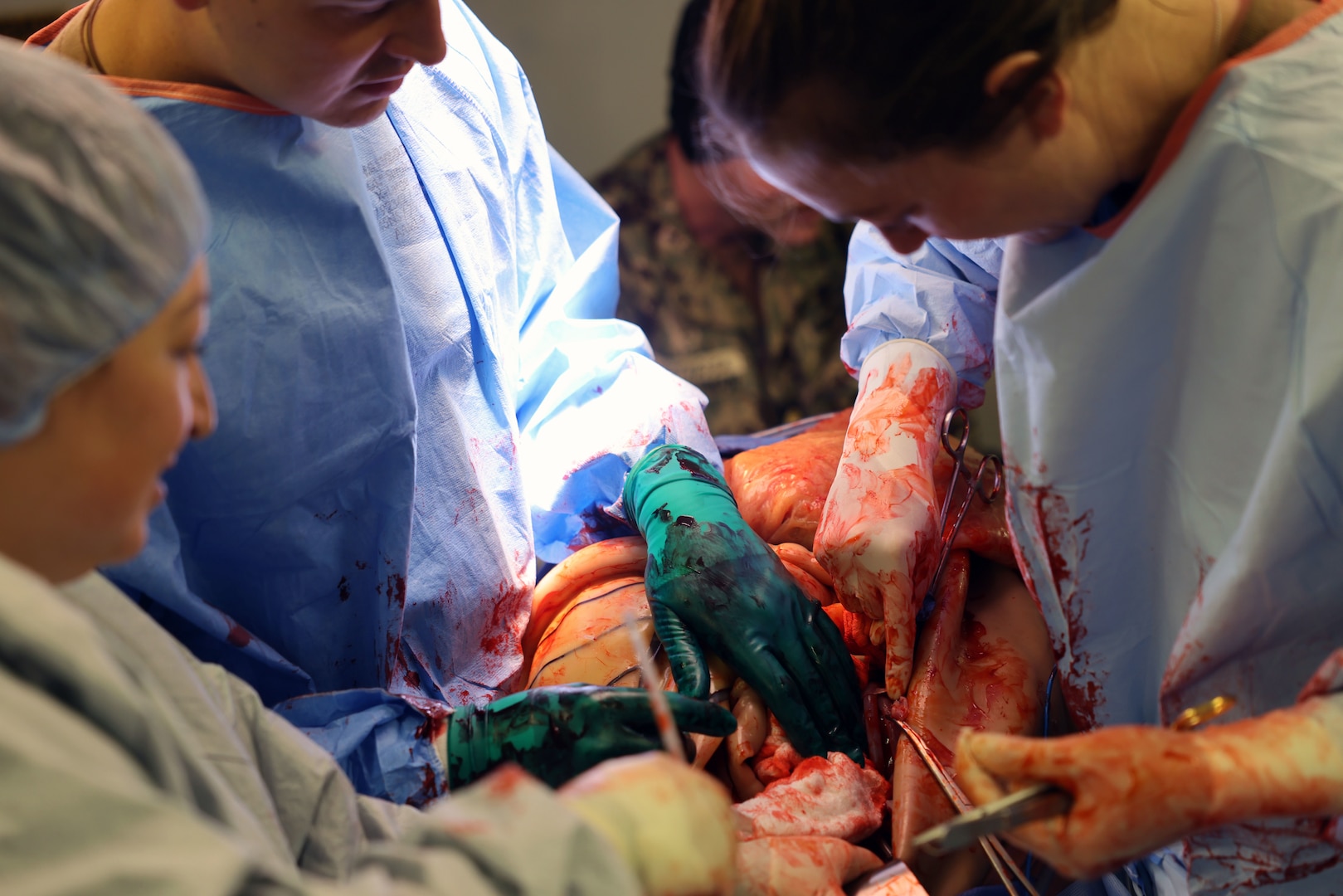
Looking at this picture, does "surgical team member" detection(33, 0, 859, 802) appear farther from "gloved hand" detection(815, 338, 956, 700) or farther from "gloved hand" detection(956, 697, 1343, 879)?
"gloved hand" detection(956, 697, 1343, 879)

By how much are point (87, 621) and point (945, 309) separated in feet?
4.33

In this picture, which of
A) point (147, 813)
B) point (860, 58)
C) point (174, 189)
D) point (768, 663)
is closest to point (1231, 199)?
point (860, 58)

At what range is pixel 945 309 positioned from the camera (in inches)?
64.4

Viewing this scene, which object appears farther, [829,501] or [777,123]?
[829,501]

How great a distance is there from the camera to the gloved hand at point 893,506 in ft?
4.44

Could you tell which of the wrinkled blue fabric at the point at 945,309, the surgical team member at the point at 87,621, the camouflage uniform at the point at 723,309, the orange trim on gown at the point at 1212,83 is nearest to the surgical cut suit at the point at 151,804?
the surgical team member at the point at 87,621

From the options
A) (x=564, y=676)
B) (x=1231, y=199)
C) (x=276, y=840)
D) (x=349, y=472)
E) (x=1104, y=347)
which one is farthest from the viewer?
(x=564, y=676)

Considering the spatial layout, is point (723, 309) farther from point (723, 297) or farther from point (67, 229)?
point (67, 229)

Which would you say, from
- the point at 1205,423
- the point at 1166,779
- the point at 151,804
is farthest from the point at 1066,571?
the point at 151,804

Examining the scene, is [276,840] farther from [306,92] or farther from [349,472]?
[306,92]

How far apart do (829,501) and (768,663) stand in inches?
10.6

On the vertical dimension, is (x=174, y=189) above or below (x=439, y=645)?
A: above

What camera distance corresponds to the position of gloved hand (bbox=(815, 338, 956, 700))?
1353 millimetres

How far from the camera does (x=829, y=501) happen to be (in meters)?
1.47
